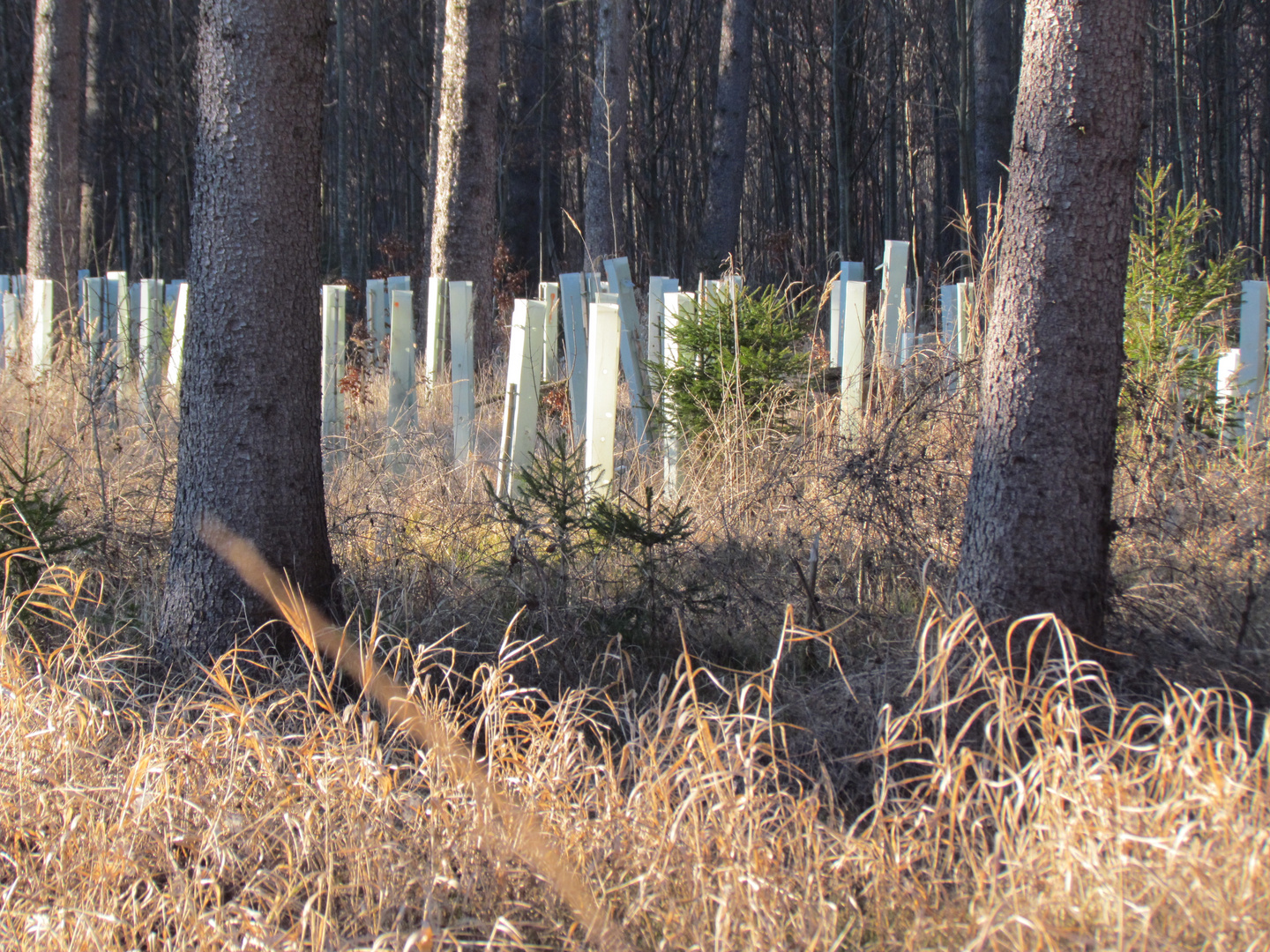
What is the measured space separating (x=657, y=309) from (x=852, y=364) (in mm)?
1134

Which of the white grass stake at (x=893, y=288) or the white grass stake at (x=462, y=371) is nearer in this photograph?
the white grass stake at (x=462, y=371)

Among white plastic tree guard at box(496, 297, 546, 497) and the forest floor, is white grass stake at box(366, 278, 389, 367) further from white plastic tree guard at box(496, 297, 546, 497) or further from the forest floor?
the forest floor

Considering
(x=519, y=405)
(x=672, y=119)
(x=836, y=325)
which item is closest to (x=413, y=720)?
(x=519, y=405)

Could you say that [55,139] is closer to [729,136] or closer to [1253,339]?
[729,136]

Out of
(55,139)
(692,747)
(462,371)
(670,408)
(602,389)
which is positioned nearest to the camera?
(692,747)

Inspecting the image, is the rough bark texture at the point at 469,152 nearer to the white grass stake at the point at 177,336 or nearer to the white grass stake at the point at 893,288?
the white grass stake at the point at 177,336

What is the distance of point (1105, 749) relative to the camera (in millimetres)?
2084

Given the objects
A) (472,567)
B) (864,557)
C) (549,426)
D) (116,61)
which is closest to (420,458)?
(549,426)

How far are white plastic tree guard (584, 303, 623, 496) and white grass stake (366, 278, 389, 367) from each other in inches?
132

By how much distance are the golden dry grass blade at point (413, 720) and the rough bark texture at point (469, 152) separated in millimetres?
4373

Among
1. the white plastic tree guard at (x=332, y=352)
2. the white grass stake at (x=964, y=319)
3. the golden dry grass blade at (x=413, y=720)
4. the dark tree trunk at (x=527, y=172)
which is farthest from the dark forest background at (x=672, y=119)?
the golden dry grass blade at (x=413, y=720)

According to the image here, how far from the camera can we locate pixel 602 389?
14.2 ft

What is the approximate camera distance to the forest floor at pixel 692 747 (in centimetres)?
180

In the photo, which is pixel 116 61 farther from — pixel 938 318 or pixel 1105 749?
pixel 1105 749
